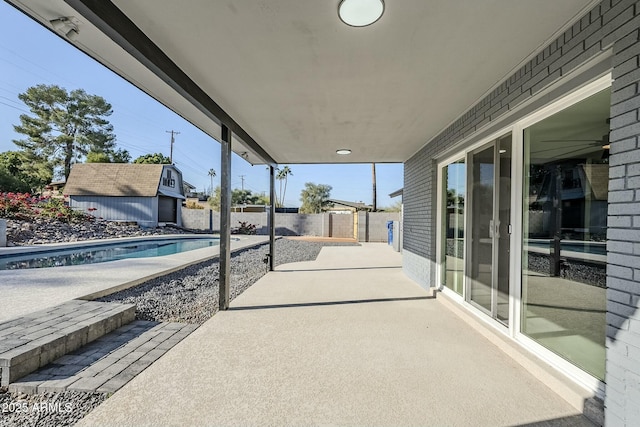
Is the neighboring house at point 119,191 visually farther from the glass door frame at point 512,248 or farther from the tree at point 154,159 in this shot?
the glass door frame at point 512,248

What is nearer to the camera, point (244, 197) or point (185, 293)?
point (185, 293)

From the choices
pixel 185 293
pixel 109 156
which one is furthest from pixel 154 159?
pixel 185 293

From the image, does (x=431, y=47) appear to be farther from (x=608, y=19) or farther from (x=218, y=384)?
(x=218, y=384)

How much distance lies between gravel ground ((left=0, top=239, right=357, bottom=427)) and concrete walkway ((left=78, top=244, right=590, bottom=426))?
19 cm

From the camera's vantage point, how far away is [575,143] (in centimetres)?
217

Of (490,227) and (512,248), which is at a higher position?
(490,227)

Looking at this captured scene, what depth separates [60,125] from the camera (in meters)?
24.2

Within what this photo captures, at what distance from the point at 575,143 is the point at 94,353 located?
164 inches

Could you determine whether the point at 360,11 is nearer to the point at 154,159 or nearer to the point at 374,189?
the point at 374,189

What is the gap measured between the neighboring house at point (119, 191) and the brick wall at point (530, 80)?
18209 mm

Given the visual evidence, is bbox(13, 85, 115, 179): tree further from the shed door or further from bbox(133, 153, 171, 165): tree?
the shed door

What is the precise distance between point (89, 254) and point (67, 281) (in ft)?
19.5

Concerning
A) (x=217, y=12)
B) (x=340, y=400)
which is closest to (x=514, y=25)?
(x=217, y=12)

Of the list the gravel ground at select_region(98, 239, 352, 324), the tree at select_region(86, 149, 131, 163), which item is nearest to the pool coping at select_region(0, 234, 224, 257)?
the gravel ground at select_region(98, 239, 352, 324)
